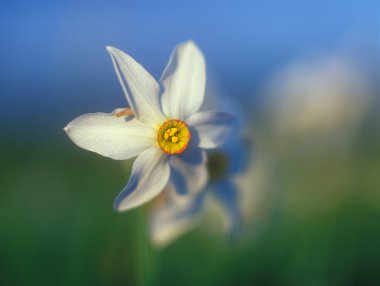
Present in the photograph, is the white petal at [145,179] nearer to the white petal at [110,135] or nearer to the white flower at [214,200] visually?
the white petal at [110,135]

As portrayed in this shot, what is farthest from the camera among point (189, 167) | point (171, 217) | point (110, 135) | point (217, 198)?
point (217, 198)

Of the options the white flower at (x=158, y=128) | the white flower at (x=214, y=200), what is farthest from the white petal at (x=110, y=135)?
the white flower at (x=214, y=200)

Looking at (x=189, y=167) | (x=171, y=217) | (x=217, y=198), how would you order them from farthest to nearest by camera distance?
(x=217, y=198) < (x=171, y=217) < (x=189, y=167)

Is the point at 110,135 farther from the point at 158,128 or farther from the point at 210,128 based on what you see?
the point at 210,128

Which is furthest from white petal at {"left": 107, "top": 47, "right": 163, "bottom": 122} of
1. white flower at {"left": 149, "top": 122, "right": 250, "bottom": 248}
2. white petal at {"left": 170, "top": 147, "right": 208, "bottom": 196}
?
white flower at {"left": 149, "top": 122, "right": 250, "bottom": 248}

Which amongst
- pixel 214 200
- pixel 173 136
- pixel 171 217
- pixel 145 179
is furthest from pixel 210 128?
pixel 214 200

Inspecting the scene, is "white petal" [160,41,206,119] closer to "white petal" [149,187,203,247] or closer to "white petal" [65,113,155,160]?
"white petal" [65,113,155,160]
